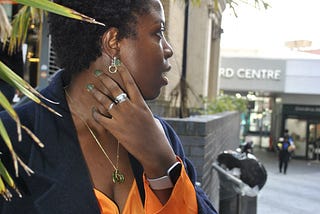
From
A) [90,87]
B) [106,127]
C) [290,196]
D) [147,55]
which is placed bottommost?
[290,196]

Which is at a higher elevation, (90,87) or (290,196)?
(90,87)

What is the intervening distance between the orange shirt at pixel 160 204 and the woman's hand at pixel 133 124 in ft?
0.21

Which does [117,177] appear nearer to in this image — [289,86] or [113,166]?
[113,166]

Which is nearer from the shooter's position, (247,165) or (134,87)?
(134,87)

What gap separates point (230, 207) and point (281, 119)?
93.6 feet

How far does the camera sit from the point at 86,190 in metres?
1.39

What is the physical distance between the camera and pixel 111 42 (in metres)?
1.51

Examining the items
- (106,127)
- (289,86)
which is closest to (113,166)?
(106,127)

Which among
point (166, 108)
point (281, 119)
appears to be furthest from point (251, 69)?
point (166, 108)

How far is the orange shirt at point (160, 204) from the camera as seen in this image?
1431 millimetres

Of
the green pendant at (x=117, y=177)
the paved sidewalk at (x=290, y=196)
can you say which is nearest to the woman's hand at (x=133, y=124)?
the green pendant at (x=117, y=177)

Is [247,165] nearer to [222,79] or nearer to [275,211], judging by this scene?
[275,211]

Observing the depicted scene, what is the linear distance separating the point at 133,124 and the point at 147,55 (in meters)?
0.25

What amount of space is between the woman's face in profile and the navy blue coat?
0.26 m
